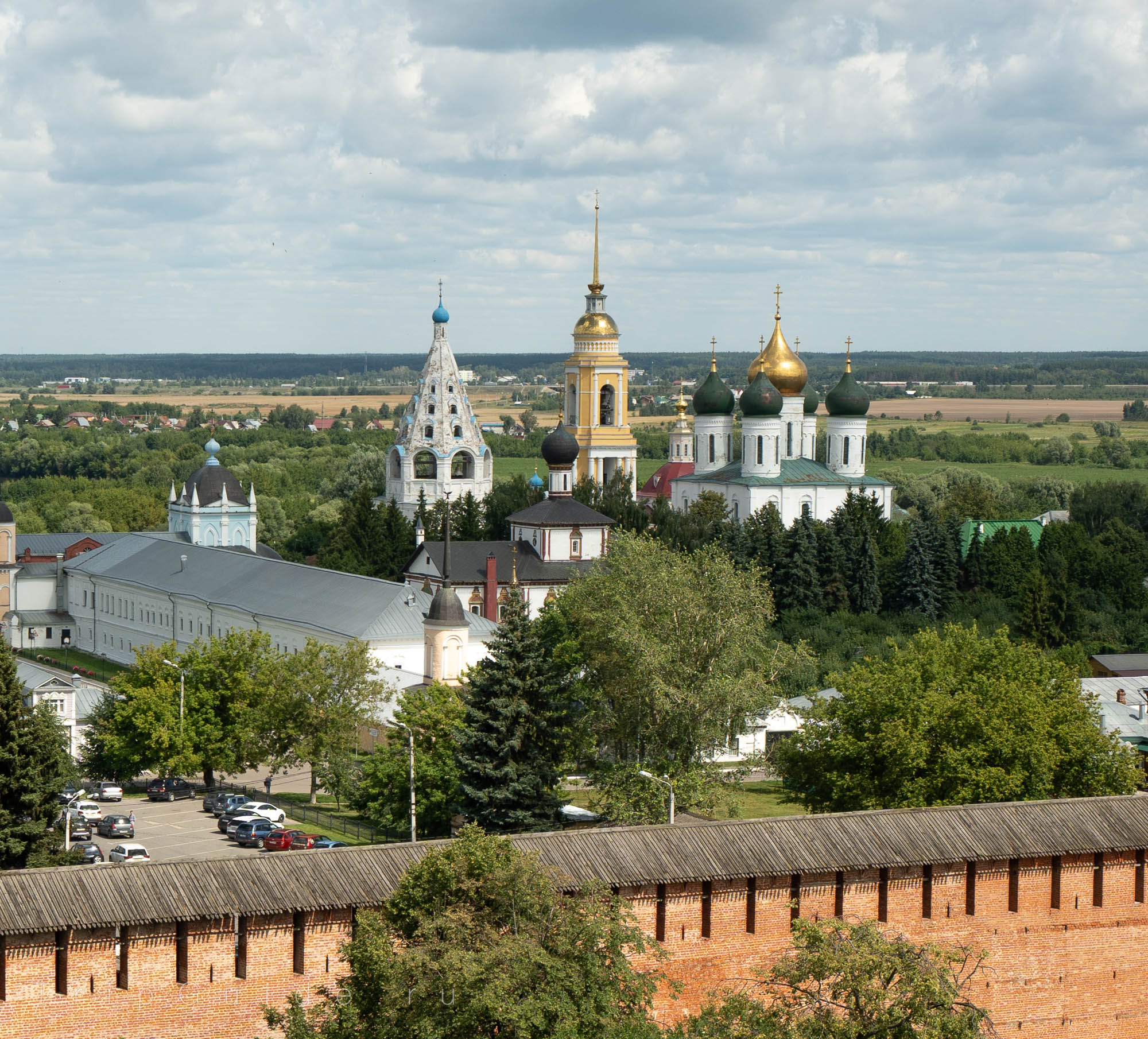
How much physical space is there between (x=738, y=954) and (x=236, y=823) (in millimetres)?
16225

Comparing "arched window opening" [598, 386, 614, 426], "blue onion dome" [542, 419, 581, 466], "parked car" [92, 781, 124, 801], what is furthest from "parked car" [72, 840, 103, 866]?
"arched window opening" [598, 386, 614, 426]

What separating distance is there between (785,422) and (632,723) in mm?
38917

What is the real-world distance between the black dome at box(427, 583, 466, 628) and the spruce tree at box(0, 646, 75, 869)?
17717mm

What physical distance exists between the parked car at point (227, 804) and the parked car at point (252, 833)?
218 cm

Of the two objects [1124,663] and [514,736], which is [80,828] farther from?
[1124,663]

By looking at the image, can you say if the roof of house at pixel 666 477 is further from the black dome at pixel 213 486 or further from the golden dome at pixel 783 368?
the black dome at pixel 213 486

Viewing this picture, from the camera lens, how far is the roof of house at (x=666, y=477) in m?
82.6

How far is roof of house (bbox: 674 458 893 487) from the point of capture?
68.1m

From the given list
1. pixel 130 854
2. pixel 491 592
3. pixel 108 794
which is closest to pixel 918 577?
pixel 491 592

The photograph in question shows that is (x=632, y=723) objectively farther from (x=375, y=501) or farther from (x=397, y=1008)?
(x=375, y=501)

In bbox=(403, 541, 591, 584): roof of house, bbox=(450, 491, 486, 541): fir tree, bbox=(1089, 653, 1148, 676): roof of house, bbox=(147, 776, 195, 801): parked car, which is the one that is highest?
bbox=(450, 491, 486, 541): fir tree

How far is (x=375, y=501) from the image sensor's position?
74.8 m

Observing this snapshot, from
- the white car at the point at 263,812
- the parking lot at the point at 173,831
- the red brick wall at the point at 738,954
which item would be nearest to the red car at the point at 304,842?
the parking lot at the point at 173,831

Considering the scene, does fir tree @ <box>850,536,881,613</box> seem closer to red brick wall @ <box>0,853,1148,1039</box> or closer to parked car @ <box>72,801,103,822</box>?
parked car @ <box>72,801,103,822</box>
